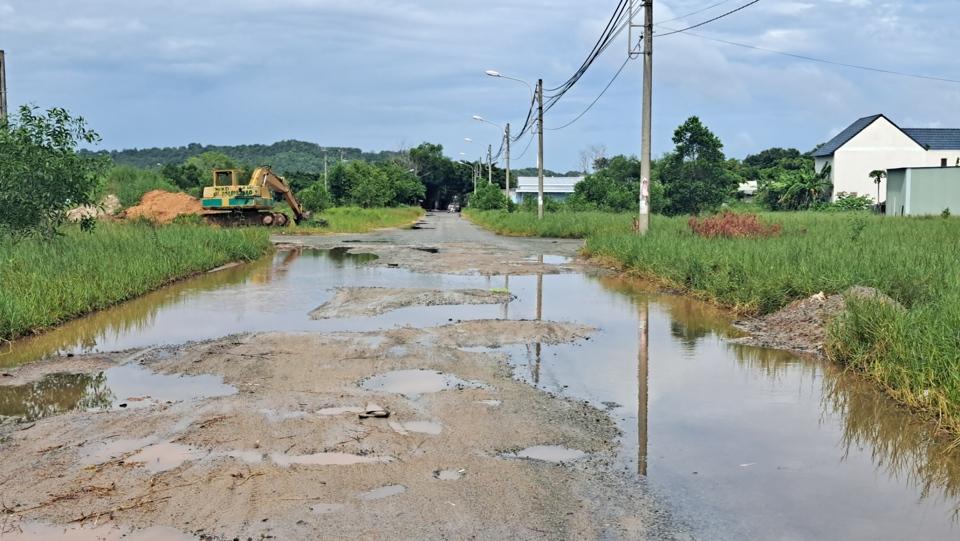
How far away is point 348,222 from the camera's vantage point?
4338 centimetres

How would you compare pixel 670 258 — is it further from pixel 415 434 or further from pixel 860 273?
pixel 415 434

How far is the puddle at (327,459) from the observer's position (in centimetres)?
519

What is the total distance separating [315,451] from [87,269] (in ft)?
32.5

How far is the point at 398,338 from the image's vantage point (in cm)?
957

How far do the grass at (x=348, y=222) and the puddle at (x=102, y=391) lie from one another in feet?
93.5

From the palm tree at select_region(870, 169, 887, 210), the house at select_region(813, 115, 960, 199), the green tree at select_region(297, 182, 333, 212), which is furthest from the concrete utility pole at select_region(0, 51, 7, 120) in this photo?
the house at select_region(813, 115, 960, 199)

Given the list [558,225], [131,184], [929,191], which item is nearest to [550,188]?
[131,184]

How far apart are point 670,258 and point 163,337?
32.1 feet

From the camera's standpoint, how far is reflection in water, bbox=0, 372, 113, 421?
6648mm

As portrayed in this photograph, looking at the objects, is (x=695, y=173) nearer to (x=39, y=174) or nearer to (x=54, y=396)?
(x=39, y=174)

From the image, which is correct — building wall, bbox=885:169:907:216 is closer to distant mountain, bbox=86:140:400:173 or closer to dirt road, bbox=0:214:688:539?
dirt road, bbox=0:214:688:539

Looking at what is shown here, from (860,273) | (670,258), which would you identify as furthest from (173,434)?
(670,258)

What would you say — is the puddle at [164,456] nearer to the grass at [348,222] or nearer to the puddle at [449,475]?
the puddle at [449,475]

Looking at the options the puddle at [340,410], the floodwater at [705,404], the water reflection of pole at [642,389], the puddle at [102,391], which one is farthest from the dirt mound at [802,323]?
the puddle at [102,391]
